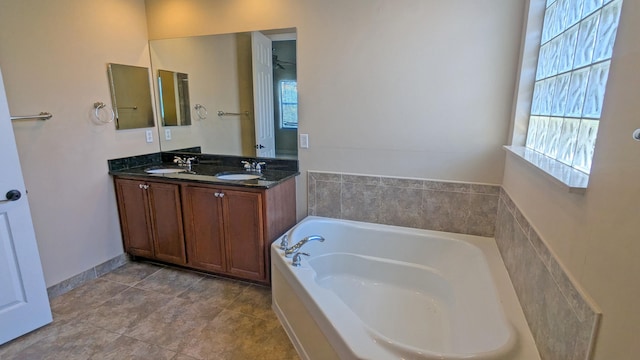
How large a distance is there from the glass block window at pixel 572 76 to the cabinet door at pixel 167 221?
2566 mm

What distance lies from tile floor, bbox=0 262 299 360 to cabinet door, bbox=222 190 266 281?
0.18 m

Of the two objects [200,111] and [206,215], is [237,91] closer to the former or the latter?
[200,111]

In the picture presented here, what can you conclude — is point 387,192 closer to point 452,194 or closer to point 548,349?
point 452,194

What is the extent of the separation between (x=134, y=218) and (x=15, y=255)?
913 millimetres

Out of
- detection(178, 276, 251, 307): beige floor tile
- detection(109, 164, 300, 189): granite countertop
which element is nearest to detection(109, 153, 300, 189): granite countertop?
detection(109, 164, 300, 189): granite countertop

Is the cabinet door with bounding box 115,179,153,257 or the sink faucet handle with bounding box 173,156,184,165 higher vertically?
the sink faucet handle with bounding box 173,156,184,165

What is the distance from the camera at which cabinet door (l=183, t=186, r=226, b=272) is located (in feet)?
8.23

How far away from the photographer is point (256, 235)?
2.41 metres

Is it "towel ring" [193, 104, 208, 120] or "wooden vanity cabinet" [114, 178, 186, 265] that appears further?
"towel ring" [193, 104, 208, 120]

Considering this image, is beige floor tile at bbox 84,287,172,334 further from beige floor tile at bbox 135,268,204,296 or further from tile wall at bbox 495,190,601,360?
tile wall at bbox 495,190,601,360

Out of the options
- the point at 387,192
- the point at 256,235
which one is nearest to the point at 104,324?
the point at 256,235

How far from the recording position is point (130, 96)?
287cm

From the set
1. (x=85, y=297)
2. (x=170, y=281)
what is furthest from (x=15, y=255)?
(x=170, y=281)

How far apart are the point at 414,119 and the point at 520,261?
3.93 ft
